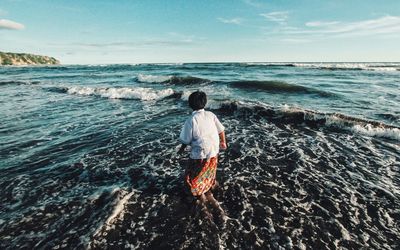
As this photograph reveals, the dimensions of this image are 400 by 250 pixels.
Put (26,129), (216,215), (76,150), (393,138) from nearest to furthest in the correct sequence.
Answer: (216,215)
(76,150)
(393,138)
(26,129)

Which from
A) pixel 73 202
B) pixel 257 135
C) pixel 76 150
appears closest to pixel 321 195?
pixel 257 135

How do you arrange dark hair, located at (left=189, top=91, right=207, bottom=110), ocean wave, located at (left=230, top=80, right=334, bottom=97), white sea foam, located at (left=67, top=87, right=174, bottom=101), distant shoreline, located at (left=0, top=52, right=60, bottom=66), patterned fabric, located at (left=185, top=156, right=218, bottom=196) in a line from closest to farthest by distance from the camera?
1. dark hair, located at (left=189, top=91, right=207, bottom=110)
2. patterned fabric, located at (left=185, top=156, right=218, bottom=196)
3. white sea foam, located at (left=67, top=87, right=174, bottom=101)
4. ocean wave, located at (left=230, top=80, right=334, bottom=97)
5. distant shoreline, located at (left=0, top=52, right=60, bottom=66)

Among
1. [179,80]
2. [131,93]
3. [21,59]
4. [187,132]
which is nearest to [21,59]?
[21,59]

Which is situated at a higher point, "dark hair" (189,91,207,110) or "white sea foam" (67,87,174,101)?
"dark hair" (189,91,207,110)

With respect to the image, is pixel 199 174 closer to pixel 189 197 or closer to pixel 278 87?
pixel 189 197

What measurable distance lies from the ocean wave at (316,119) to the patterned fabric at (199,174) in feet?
22.0

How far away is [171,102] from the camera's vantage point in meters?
15.9

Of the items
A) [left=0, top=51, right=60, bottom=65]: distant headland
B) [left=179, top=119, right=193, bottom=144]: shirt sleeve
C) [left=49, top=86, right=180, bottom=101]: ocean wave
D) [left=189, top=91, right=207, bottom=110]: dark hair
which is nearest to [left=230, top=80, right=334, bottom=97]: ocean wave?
[left=49, top=86, right=180, bottom=101]: ocean wave

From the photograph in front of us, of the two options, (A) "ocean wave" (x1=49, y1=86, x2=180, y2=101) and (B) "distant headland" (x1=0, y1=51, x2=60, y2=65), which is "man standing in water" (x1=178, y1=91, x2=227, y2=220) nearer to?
(A) "ocean wave" (x1=49, y1=86, x2=180, y2=101)

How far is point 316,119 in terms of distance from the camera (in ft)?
35.6

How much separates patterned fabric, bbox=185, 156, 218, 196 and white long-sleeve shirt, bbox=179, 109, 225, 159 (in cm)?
13

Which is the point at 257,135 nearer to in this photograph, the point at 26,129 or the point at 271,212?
the point at 271,212

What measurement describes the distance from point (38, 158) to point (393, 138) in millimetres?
10503

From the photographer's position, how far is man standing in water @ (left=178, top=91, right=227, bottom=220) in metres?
4.63
